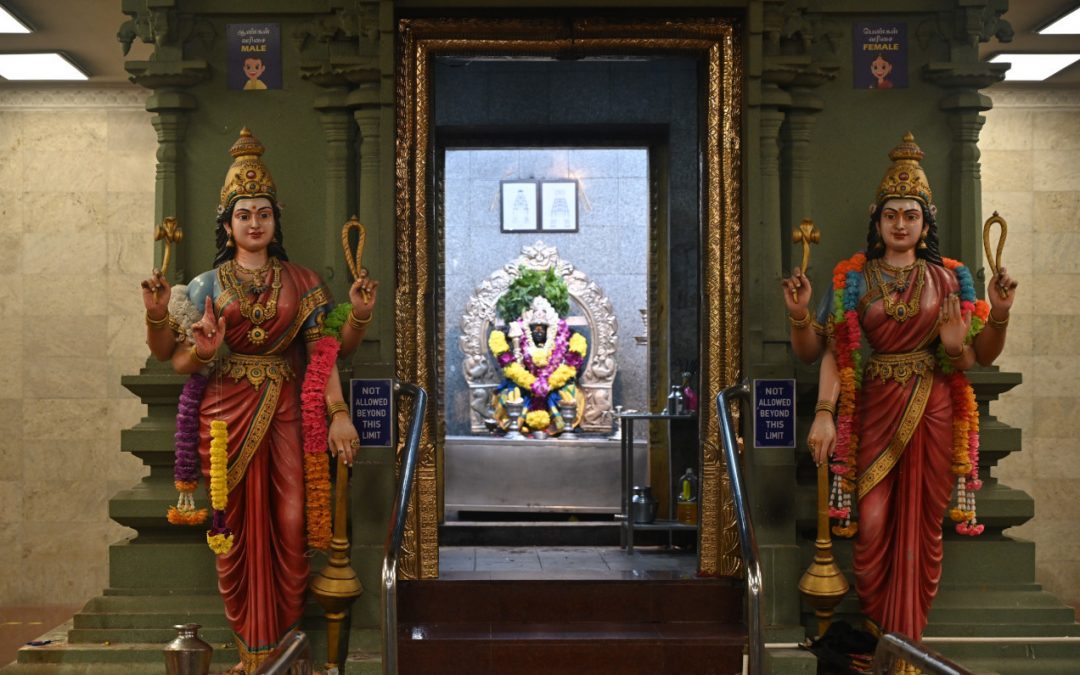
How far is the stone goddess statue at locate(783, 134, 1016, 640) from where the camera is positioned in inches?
224

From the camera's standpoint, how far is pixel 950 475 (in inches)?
226

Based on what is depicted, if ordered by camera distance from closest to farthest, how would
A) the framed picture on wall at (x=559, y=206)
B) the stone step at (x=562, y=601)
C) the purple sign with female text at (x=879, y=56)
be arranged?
the stone step at (x=562, y=601)
the purple sign with female text at (x=879, y=56)
the framed picture on wall at (x=559, y=206)

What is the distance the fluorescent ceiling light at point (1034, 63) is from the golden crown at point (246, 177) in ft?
15.3

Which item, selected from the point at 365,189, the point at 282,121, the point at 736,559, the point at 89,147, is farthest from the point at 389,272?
the point at 89,147

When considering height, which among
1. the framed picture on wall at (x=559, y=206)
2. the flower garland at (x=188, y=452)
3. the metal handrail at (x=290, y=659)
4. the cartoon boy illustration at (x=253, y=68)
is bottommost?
the metal handrail at (x=290, y=659)

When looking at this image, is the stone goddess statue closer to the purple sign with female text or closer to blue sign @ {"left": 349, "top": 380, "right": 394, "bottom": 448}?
the purple sign with female text

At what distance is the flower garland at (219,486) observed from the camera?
549cm

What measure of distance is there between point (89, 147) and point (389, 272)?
12.1 feet

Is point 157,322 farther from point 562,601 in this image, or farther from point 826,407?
point 826,407

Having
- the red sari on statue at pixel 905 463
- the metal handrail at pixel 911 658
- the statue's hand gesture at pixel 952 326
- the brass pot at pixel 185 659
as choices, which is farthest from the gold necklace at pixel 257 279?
the metal handrail at pixel 911 658

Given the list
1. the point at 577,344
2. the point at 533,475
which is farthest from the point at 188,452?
the point at 577,344

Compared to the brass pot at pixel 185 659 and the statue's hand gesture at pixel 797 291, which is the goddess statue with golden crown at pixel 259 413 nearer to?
the brass pot at pixel 185 659

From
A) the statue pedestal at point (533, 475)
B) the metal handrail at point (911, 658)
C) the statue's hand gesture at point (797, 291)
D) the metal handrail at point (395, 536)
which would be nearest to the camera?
the metal handrail at point (911, 658)

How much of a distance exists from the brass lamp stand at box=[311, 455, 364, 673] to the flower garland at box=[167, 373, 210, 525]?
1.88 feet
